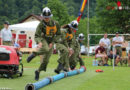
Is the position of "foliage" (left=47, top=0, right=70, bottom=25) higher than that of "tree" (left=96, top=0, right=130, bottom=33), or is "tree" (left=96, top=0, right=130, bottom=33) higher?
"foliage" (left=47, top=0, right=70, bottom=25)

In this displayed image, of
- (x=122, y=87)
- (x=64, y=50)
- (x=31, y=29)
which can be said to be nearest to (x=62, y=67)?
(x=64, y=50)

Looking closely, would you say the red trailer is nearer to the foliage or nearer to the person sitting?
the person sitting

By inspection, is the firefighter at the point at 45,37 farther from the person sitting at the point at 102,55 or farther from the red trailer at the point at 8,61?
the person sitting at the point at 102,55

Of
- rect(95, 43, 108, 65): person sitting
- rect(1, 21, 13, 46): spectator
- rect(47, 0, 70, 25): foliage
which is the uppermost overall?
rect(47, 0, 70, 25): foliage

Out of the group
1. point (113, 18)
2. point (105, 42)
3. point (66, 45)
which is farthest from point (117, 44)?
point (113, 18)

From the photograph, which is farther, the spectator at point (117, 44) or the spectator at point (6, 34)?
the spectator at point (117, 44)

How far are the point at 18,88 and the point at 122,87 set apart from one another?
2.65 meters

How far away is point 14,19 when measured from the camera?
133 metres

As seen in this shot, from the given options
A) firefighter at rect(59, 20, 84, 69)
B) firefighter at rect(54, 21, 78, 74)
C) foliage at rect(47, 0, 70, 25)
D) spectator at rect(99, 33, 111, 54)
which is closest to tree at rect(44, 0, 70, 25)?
foliage at rect(47, 0, 70, 25)

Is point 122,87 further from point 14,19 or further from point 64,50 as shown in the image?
point 14,19

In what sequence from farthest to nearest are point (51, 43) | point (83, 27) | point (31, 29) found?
point (83, 27), point (31, 29), point (51, 43)

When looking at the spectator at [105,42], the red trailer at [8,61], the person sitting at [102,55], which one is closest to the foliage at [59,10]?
the spectator at [105,42]

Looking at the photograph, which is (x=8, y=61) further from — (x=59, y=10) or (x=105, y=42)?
(x=59, y=10)

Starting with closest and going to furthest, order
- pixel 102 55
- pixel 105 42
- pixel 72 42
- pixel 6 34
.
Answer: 1. pixel 72 42
2. pixel 6 34
3. pixel 102 55
4. pixel 105 42
